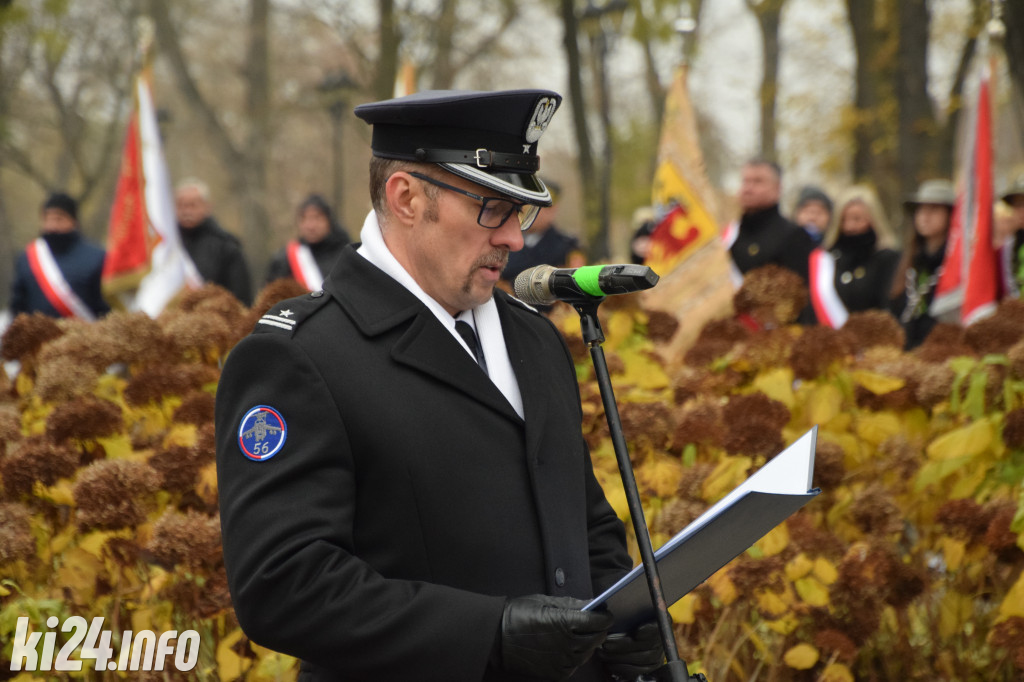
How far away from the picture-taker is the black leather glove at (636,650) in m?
1.99

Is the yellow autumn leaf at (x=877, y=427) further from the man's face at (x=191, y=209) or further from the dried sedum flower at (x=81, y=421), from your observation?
the man's face at (x=191, y=209)

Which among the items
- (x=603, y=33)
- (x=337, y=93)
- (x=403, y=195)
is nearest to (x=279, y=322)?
(x=403, y=195)

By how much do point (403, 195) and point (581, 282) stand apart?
16.4 inches

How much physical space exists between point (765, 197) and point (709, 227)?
0.77 metres

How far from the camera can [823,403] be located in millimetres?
3887

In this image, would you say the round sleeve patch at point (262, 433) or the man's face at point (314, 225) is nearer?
the round sleeve patch at point (262, 433)

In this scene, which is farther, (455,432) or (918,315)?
(918,315)

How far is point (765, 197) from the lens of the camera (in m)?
6.96

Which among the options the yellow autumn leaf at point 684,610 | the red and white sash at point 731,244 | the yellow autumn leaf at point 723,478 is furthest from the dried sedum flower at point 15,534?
the red and white sash at point 731,244

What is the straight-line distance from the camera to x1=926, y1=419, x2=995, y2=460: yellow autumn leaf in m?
3.58

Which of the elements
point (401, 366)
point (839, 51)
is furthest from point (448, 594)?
point (839, 51)

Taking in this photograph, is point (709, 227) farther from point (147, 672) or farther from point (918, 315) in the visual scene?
point (147, 672)

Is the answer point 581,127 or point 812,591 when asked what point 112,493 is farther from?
point 581,127

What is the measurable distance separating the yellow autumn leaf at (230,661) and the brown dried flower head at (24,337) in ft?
6.02
